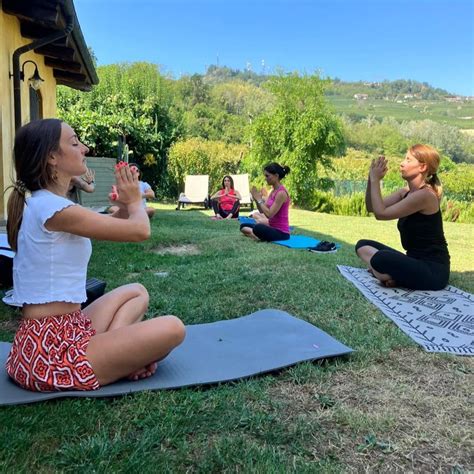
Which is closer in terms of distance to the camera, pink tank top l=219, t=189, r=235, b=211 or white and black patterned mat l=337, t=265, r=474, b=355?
white and black patterned mat l=337, t=265, r=474, b=355

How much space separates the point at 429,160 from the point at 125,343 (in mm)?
3253

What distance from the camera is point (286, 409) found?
209 centimetres

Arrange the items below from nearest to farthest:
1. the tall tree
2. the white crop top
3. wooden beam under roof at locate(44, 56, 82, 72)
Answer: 1. the white crop top
2. wooden beam under roof at locate(44, 56, 82, 72)
3. the tall tree

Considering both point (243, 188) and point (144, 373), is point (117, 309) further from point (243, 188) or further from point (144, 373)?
point (243, 188)

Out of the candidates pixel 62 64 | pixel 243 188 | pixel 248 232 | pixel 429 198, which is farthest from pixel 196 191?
pixel 429 198

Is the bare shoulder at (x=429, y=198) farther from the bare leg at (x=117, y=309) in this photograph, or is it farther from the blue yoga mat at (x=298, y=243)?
the bare leg at (x=117, y=309)

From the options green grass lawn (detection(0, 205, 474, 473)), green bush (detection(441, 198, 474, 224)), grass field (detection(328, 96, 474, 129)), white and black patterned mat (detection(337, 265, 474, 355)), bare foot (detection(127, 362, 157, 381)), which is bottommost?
green bush (detection(441, 198, 474, 224))

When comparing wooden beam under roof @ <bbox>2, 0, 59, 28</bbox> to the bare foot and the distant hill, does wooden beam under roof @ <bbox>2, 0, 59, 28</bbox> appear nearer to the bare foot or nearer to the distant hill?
the bare foot

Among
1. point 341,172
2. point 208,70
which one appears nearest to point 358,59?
point 208,70

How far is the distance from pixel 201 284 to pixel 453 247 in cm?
510

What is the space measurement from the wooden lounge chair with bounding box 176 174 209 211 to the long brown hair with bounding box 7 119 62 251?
11899 millimetres

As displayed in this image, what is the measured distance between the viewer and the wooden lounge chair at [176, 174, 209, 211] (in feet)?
46.1

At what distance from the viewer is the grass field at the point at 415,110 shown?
81738 mm

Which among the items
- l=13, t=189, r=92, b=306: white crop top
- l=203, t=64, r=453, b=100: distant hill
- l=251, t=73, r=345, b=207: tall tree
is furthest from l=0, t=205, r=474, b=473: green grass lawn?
l=203, t=64, r=453, b=100: distant hill
